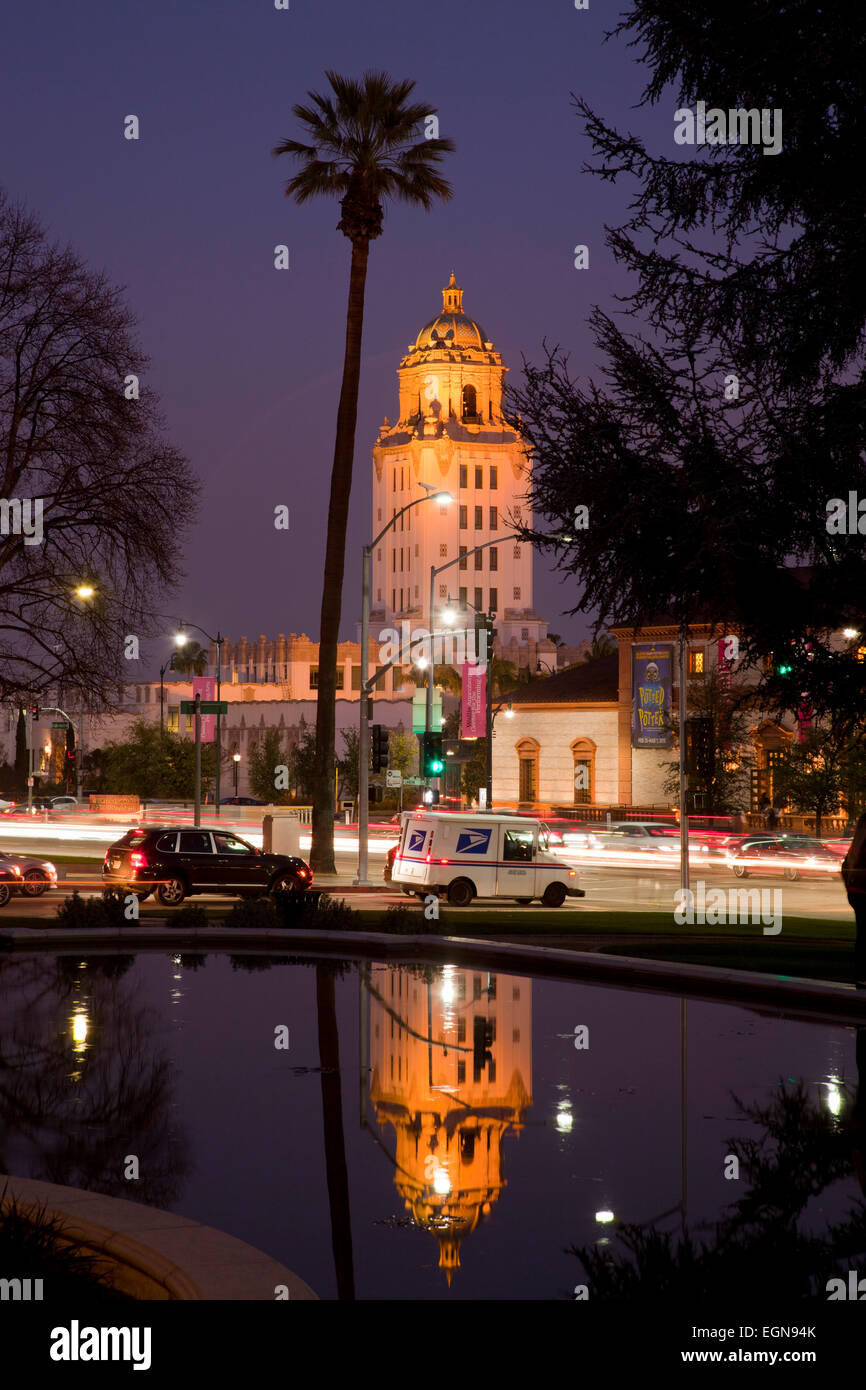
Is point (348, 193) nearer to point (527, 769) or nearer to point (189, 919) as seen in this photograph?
point (189, 919)

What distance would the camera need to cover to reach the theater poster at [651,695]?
7612cm

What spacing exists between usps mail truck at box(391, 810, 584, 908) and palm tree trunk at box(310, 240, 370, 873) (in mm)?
6348

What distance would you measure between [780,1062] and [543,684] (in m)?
74.8

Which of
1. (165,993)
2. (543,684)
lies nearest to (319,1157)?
(165,993)

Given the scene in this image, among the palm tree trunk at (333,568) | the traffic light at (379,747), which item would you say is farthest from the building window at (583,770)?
the traffic light at (379,747)

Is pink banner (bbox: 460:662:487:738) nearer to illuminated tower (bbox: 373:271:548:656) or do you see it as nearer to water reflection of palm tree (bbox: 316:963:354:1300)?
water reflection of palm tree (bbox: 316:963:354:1300)

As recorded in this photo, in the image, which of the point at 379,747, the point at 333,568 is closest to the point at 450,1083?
the point at 379,747

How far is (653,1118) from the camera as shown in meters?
11.1

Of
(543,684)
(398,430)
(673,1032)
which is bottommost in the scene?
(673,1032)

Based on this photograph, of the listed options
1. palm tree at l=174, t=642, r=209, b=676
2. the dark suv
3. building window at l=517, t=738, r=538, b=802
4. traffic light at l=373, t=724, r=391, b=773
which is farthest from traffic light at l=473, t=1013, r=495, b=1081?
palm tree at l=174, t=642, r=209, b=676

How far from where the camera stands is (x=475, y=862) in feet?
105

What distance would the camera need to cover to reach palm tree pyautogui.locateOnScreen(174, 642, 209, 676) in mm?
173938
